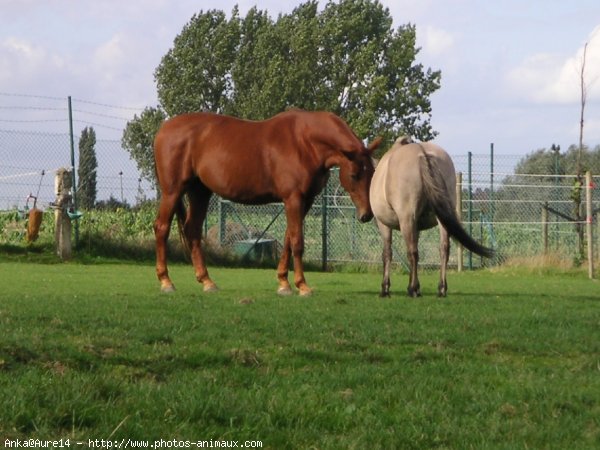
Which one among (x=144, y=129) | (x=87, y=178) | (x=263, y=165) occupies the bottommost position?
(x=263, y=165)

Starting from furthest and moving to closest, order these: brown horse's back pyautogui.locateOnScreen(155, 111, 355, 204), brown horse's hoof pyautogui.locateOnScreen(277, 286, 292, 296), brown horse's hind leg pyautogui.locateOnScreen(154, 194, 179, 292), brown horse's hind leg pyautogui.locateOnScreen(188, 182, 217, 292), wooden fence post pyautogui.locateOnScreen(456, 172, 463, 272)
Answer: wooden fence post pyautogui.locateOnScreen(456, 172, 463, 272) → brown horse's hind leg pyautogui.locateOnScreen(188, 182, 217, 292) → brown horse's hind leg pyautogui.locateOnScreen(154, 194, 179, 292) → brown horse's back pyautogui.locateOnScreen(155, 111, 355, 204) → brown horse's hoof pyautogui.locateOnScreen(277, 286, 292, 296)

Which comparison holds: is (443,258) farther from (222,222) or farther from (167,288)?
(222,222)

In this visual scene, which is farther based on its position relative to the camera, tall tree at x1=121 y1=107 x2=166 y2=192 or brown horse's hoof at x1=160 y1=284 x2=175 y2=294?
tall tree at x1=121 y1=107 x2=166 y2=192

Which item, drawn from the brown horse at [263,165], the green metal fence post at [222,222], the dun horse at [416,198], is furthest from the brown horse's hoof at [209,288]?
the green metal fence post at [222,222]

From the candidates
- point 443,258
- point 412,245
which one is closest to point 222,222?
point 443,258

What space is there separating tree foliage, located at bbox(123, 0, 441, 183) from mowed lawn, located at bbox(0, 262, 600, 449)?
51.4m

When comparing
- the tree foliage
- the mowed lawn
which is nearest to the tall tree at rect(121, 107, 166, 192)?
Answer: the tree foliage

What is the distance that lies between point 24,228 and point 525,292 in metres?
13.1

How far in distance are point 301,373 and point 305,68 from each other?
5672cm

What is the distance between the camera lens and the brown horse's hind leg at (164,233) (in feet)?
49.5

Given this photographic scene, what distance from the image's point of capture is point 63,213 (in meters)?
24.5

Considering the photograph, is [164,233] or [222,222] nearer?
[164,233]

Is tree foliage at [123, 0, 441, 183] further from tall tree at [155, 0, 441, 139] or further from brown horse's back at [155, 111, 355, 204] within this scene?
brown horse's back at [155, 111, 355, 204]

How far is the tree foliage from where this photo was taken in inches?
2478
